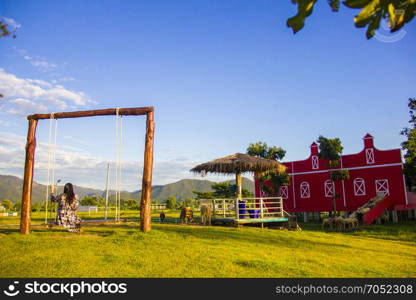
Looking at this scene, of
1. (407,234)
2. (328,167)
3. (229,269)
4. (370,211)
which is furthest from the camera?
(328,167)

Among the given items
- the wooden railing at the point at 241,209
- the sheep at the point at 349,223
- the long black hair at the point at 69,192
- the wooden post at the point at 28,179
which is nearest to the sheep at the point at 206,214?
the wooden railing at the point at 241,209

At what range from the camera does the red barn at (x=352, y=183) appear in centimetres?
2378

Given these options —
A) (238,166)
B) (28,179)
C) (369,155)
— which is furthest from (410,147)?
(28,179)

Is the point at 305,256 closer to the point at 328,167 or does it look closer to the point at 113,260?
the point at 113,260

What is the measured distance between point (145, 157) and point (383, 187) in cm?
2031

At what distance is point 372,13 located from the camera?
6.72ft

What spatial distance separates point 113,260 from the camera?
22.3 ft

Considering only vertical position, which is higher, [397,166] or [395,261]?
[397,166]

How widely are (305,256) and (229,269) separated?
110 inches

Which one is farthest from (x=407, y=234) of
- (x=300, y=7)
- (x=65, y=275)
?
(x=300, y=7)

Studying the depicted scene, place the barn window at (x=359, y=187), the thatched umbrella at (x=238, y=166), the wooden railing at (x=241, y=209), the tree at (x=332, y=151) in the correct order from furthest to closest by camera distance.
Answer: the barn window at (x=359, y=187) < the tree at (x=332, y=151) < the thatched umbrella at (x=238, y=166) < the wooden railing at (x=241, y=209)

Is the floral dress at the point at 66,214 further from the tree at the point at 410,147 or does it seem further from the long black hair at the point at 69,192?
the tree at the point at 410,147

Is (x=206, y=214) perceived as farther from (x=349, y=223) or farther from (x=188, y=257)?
(x=349, y=223)

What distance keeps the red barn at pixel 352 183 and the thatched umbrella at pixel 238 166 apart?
397 inches
